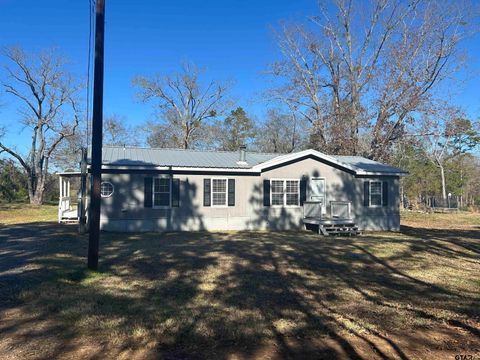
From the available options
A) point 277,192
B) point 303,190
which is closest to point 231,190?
point 277,192

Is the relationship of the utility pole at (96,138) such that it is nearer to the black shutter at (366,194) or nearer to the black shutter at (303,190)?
the black shutter at (303,190)

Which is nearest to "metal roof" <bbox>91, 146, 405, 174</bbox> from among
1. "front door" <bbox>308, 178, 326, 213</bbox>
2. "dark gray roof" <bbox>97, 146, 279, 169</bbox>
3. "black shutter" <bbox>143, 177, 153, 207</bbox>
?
"dark gray roof" <bbox>97, 146, 279, 169</bbox>

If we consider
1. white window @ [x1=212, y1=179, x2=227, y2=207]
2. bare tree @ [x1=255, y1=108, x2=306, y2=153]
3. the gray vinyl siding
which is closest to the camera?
the gray vinyl siding

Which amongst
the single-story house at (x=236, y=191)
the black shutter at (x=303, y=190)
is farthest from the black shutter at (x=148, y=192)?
the black shutter at (x=303, y=190)

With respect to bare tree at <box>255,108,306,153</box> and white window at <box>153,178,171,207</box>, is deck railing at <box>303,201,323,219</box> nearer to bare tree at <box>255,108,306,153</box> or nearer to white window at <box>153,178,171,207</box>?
white window at <box>153,178,171,207</box>

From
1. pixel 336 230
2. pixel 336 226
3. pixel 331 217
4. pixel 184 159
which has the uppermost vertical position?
pixel 184 159

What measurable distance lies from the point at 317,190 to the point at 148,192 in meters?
7.42

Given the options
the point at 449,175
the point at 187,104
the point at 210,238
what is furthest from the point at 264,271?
the point at 449,175

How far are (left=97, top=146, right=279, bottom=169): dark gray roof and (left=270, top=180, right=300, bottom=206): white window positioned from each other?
1.40m

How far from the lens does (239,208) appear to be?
17109mm

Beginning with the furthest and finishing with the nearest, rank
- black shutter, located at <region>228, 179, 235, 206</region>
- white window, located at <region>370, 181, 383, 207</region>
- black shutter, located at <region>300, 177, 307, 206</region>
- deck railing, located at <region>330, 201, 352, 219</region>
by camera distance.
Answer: white window, located at <region>370, 181, 383, 207</region>
black shutter, located at <region>300, 177, 307, 206</region>
deck railing, located at <region>330, 201, 352, 219</region>
black shutter, located at <region>228, 179, 235, 206</region>

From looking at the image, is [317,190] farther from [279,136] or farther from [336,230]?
[279,136]

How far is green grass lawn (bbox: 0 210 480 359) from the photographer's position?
14.1ft

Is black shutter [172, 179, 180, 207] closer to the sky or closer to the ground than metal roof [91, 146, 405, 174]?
closer to the ground
